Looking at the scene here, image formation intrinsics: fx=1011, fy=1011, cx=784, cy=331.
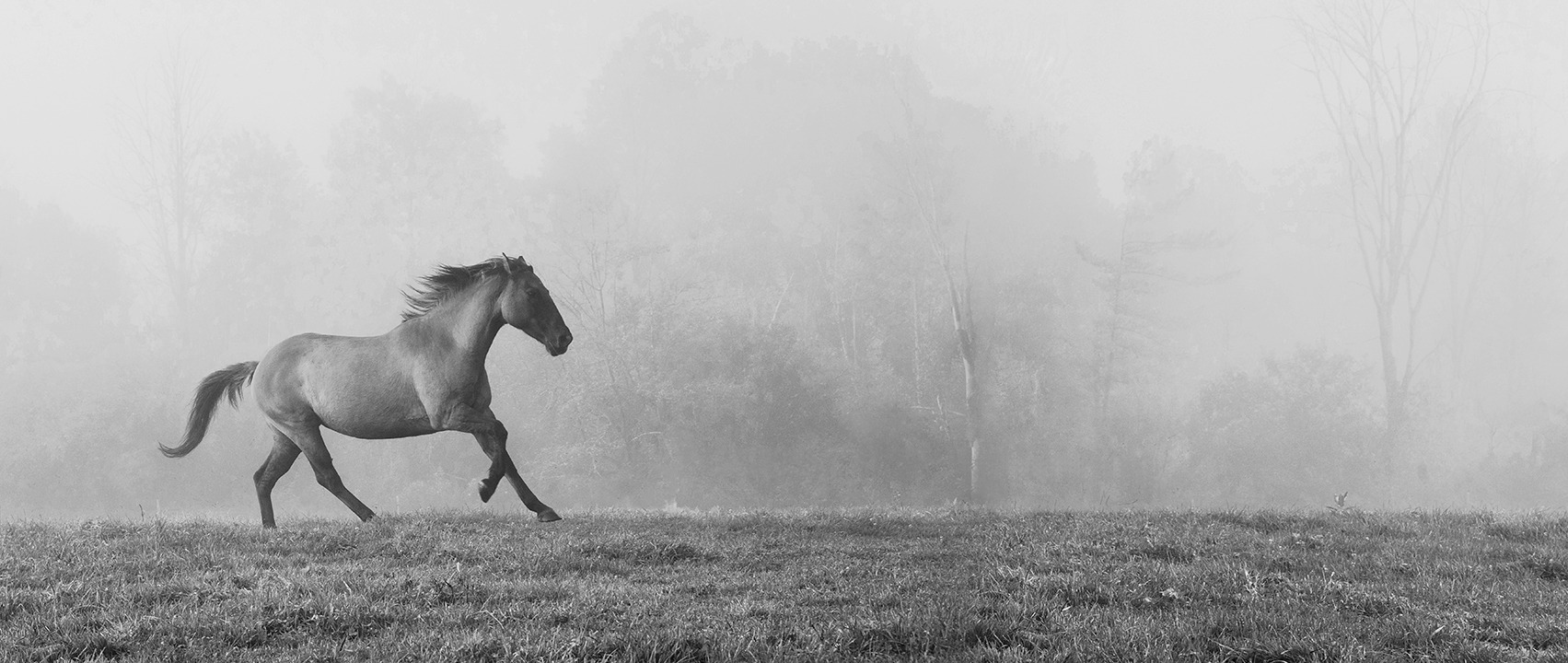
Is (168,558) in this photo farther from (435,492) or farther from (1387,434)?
(1387,434)

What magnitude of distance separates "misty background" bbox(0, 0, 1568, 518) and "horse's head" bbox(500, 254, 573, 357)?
48.1 ft

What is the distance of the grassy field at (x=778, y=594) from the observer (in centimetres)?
493

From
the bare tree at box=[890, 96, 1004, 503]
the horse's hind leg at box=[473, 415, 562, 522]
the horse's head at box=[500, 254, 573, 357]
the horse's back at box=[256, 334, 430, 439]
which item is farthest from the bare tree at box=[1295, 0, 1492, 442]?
the horse's back at box=[256, 334, 430, 439]

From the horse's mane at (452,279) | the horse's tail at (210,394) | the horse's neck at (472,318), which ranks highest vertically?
the horse's mane at (452,279)

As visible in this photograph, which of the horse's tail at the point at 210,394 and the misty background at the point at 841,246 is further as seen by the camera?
the misty background at the point at 841,246

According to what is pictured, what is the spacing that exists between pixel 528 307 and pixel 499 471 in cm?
203

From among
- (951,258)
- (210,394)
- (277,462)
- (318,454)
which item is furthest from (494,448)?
(951,258)

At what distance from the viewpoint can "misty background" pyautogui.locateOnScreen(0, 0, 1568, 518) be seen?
40281mm

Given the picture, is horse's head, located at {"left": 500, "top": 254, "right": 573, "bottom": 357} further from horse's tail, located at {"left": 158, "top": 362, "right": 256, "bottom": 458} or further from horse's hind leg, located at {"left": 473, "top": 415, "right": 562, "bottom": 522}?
horse's tail, located at {"left": 158, "top": 362, "right": 256, "bottom": 458}

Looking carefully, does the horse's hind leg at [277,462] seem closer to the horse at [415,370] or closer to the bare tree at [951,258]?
the horse at [415,370]

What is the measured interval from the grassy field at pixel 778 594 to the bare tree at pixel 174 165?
52.0 metres

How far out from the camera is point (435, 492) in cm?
3981

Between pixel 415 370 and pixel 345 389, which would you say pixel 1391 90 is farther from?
pixel 345 389

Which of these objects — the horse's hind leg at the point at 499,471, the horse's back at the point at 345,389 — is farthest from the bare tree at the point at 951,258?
the horse's back at the point at 345,389
